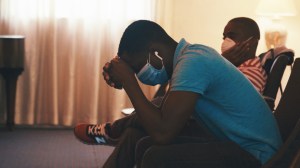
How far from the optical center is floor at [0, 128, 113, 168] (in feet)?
10.9

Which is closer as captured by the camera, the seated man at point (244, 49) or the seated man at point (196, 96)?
the seated man at point (196, 96)

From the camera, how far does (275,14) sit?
165 inches

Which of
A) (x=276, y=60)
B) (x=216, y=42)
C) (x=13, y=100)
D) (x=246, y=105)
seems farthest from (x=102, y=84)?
(x=246, y=105)

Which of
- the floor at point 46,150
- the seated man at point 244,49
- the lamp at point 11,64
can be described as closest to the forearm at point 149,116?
the seated man at point 244,49

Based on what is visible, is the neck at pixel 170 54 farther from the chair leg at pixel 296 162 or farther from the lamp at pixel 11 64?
the lamp at pixel 11 64

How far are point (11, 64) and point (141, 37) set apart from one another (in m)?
2.63

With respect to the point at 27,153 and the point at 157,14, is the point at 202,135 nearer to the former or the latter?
the point at 27,153

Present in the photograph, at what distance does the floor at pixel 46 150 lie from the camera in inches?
131

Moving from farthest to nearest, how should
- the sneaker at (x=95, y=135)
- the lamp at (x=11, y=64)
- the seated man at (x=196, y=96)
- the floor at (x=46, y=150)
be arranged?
the lamp at (x=11, y=64), the floor at (x=46, y=150), the sneaker at (x=95, y=135), the seated man at (x=196, y=96)

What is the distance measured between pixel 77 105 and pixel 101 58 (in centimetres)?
47

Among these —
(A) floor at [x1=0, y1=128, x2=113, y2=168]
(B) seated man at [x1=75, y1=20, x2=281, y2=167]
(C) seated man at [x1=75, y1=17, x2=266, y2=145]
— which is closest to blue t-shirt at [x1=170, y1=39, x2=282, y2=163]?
(B) seated man at [x1=75, y1=20, x2=281, y2=167]

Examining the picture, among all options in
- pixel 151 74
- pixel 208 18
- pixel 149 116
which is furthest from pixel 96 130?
pixel 208 18

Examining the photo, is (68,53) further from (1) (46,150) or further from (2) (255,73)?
(2) (255,73)

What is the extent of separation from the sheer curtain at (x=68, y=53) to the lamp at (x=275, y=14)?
933 millimetres
